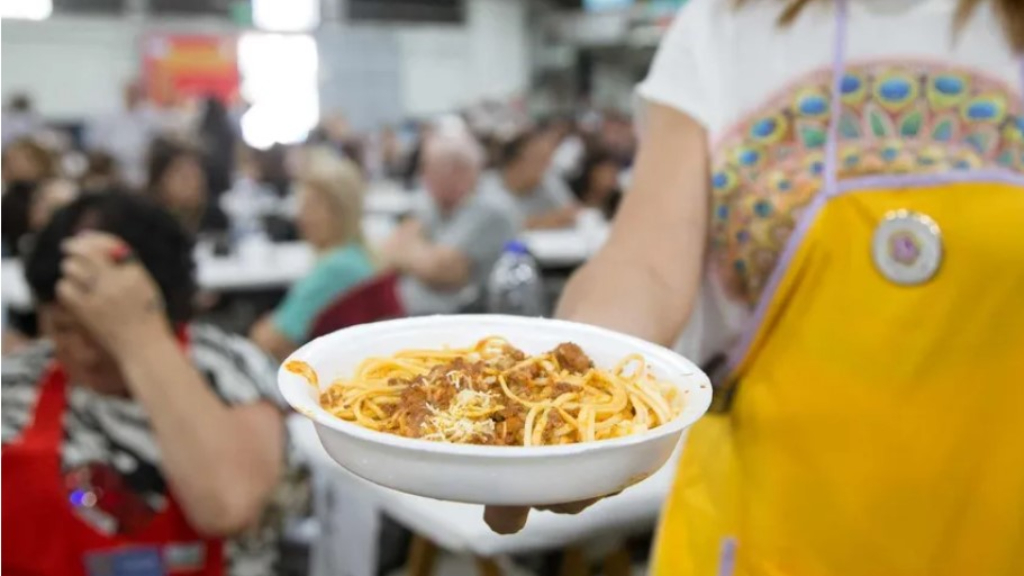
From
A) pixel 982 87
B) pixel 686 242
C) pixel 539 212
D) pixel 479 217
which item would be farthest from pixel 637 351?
pixel 539 212

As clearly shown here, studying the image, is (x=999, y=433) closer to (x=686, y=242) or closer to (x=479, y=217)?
(x=686, y=242)

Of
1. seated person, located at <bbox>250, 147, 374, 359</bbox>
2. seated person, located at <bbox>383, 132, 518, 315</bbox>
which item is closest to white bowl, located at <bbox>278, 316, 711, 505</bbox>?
seated person, located at <bbox>250, 147, 374, 359</bbox>

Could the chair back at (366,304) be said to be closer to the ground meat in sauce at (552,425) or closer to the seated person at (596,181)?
the ground meat in sauce at (552,425)

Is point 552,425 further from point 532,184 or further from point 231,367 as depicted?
point 532,184

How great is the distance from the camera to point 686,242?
3.32 feet

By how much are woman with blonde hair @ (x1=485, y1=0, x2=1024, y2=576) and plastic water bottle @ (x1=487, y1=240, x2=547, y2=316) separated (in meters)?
1.49

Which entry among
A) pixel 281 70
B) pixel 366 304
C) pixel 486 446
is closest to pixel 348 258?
pixel 366 304

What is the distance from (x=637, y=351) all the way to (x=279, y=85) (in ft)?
43.3

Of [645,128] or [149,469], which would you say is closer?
[645,128]

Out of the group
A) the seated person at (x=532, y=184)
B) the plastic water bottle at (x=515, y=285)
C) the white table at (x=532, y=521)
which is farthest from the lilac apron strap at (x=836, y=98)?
the seated person at (x=532, y=184)

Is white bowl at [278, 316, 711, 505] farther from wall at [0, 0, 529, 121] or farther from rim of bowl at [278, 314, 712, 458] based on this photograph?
wall at [0, 0, 529, 121]

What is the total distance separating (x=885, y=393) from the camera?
0.98 meters

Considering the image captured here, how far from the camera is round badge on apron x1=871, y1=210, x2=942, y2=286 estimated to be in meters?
0.97

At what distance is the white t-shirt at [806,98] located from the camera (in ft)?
3.33
